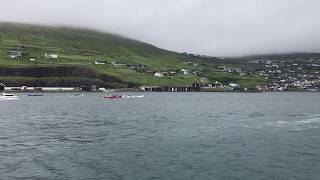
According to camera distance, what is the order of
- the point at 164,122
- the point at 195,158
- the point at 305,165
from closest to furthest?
the point at 305,165
the point at 195,158
the point at 164,122

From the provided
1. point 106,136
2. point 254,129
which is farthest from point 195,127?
point 106,136

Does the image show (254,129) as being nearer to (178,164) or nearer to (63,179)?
(178,164)

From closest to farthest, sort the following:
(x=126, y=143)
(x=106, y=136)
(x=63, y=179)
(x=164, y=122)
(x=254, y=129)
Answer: (x=63, y=179) < (x=126, y=143) < (x=106, y=136) < (x=254, y=129) < (x=164, y=122)

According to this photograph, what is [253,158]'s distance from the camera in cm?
7231

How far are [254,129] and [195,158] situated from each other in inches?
1504

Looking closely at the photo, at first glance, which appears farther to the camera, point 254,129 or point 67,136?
point 254,129

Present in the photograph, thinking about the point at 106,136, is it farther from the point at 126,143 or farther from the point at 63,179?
the point at 63,179

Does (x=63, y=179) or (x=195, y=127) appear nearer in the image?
(x=63, y=179)

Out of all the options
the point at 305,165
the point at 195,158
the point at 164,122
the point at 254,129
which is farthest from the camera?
the point at 164,122

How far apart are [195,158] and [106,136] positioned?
27587mm

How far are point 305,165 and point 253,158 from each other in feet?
25.9

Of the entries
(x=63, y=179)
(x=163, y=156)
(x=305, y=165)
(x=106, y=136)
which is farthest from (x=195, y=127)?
(x=63, y=179)

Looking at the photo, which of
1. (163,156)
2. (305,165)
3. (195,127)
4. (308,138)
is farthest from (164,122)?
(305,165)

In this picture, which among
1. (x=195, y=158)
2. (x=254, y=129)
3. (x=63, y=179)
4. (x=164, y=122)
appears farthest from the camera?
(x=164, y=122)
